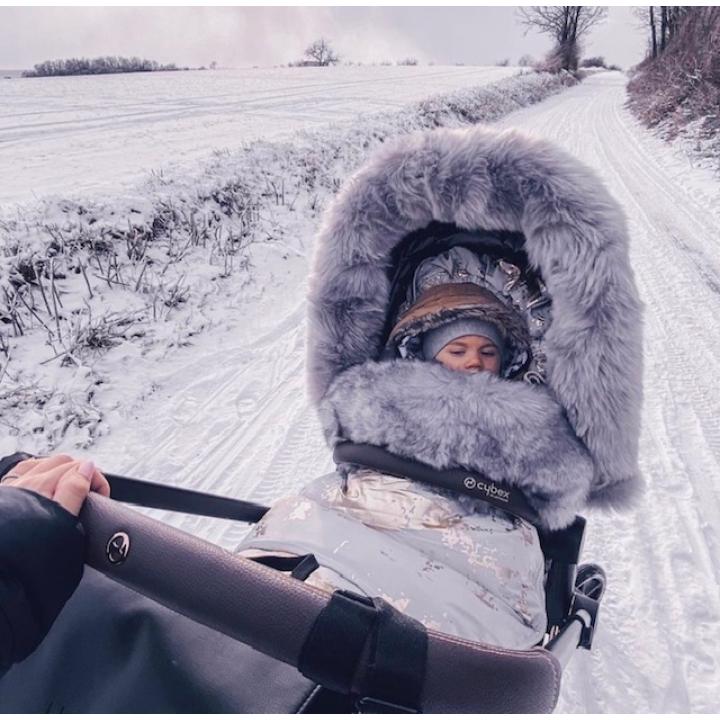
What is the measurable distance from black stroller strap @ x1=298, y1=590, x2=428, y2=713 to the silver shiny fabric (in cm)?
52

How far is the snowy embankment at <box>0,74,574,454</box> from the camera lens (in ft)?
10.7

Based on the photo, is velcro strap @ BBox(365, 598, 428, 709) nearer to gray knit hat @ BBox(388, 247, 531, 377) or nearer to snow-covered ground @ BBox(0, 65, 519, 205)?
gray knit hat @ BBox(388, 247, 531, 377)

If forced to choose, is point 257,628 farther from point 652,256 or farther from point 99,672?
point 652,256

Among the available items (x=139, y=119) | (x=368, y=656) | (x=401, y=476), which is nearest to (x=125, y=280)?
(x=401, y=476)

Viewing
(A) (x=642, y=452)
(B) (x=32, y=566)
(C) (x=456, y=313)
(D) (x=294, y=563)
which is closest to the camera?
(B) (x=32, y=566)

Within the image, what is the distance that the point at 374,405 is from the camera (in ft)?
6.36

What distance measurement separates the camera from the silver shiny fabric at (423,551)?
1.43 m

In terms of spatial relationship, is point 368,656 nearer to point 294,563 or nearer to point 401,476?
point 294,563

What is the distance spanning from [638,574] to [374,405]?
45.7 inches

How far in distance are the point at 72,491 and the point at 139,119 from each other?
12239 mm

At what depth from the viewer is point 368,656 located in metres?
0.87

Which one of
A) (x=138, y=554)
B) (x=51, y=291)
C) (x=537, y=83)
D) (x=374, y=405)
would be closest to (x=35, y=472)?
(x=138, y=554)

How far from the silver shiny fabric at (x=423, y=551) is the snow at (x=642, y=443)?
0.51 meters

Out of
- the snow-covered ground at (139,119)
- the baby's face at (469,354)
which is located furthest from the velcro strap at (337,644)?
the snow-covered ground at (139,119)
